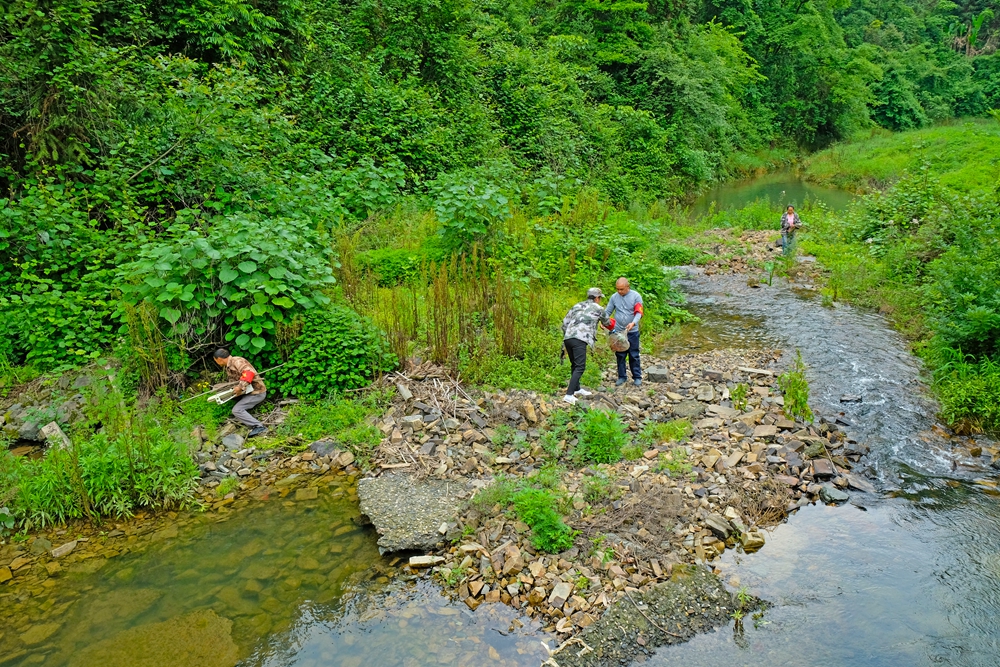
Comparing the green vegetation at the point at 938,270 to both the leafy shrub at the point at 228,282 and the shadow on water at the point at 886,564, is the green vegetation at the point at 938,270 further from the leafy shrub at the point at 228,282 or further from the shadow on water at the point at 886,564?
the leafy shrub at the point at 228,282

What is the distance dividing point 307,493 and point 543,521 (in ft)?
9.40

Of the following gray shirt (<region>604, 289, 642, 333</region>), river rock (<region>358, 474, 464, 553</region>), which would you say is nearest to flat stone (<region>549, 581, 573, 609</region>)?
river rock (<region>358, 474, 464, 553</region>)

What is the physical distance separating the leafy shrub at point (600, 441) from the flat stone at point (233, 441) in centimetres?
415

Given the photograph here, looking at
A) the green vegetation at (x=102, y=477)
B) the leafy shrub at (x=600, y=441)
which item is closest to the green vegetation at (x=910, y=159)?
the leafy shrub at (x=600, y=441)

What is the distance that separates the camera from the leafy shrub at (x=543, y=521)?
593 centimetres

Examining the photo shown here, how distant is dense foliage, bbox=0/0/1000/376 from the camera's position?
855 cm

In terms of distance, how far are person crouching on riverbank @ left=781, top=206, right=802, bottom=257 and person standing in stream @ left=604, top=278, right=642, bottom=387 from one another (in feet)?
29.4

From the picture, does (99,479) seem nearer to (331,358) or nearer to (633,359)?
(331,358)

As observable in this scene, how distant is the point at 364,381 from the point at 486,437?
200 centimetres

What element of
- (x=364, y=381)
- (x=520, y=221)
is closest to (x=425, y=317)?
(x=364, y=381)

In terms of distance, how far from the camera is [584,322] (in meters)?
8.57

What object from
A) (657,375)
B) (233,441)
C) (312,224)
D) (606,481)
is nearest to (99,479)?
(233,441)

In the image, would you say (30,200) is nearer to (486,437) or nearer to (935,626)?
(486,437)

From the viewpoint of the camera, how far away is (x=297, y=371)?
851 cm
